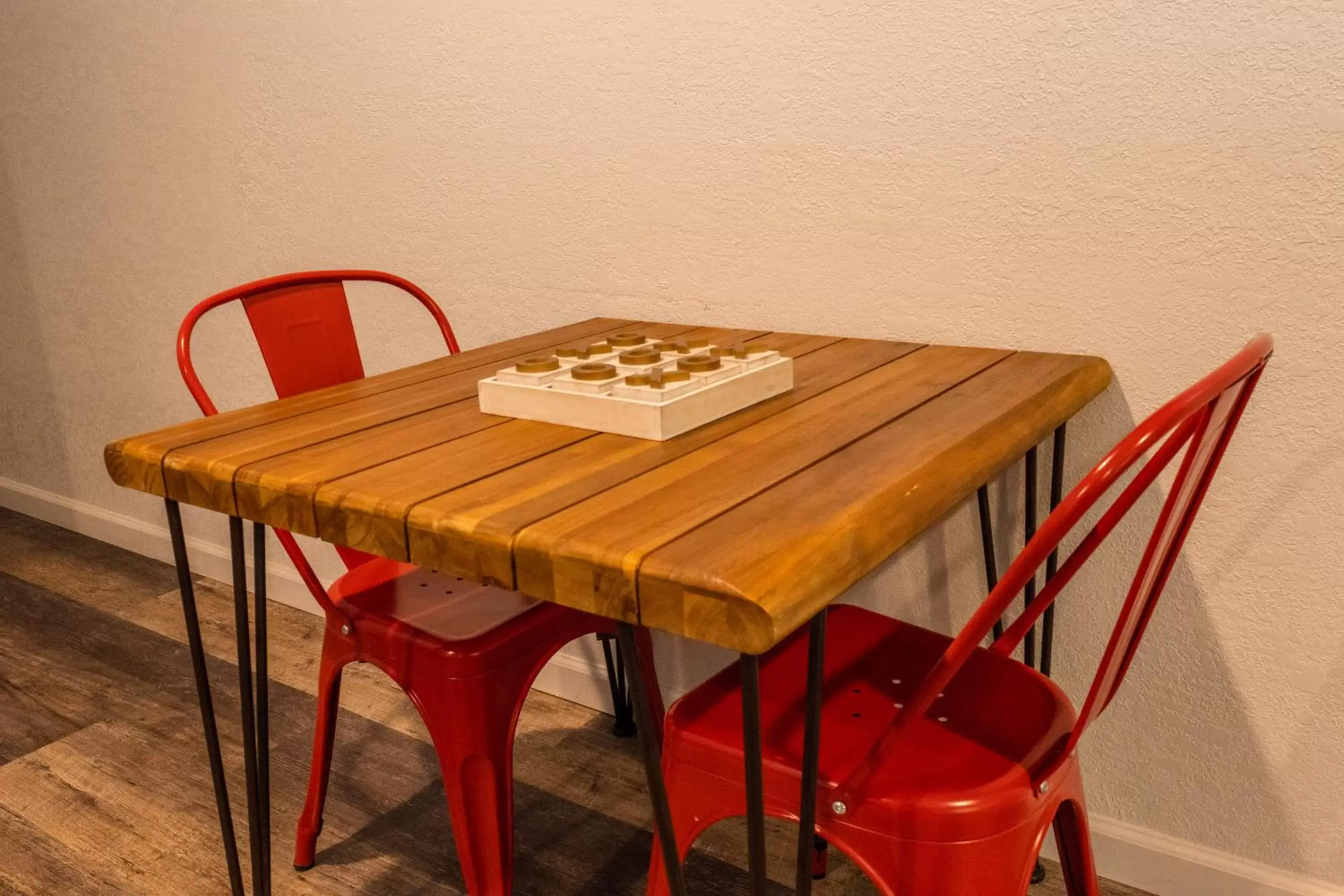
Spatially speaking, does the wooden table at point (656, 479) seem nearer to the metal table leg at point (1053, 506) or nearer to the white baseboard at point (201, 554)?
the metal table leg at point (1053, 506)

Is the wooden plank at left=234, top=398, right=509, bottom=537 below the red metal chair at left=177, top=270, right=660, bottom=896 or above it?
above

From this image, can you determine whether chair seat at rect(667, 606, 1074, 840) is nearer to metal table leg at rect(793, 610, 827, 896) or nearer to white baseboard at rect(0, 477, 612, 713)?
metal table leg at rect(793, 610, 827, 896)

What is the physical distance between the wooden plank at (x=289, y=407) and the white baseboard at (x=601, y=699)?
0.71 meters

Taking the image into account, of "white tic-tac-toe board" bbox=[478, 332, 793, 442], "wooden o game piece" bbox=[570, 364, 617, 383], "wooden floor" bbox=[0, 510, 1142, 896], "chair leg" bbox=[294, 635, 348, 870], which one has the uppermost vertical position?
"wooden o game piece" bbox=[570, 364, 617, 383]

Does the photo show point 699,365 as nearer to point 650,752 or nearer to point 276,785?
point 650,752

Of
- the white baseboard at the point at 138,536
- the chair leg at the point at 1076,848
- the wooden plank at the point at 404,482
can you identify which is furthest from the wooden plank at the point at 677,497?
the white baseboard at the point at 138,536

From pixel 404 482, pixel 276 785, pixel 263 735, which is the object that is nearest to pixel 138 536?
pixel 276 785

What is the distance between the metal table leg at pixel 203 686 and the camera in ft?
4.01

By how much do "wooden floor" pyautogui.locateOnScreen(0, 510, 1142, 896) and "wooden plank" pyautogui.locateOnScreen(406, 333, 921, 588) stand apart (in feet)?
2.67

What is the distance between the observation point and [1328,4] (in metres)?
1.21

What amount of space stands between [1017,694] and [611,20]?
1.21 m

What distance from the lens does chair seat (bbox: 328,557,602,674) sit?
54.6 inches

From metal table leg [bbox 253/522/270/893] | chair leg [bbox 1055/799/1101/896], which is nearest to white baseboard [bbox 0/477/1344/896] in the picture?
chair leg [bbox 1055/799/1101/896]

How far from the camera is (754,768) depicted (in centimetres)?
88
